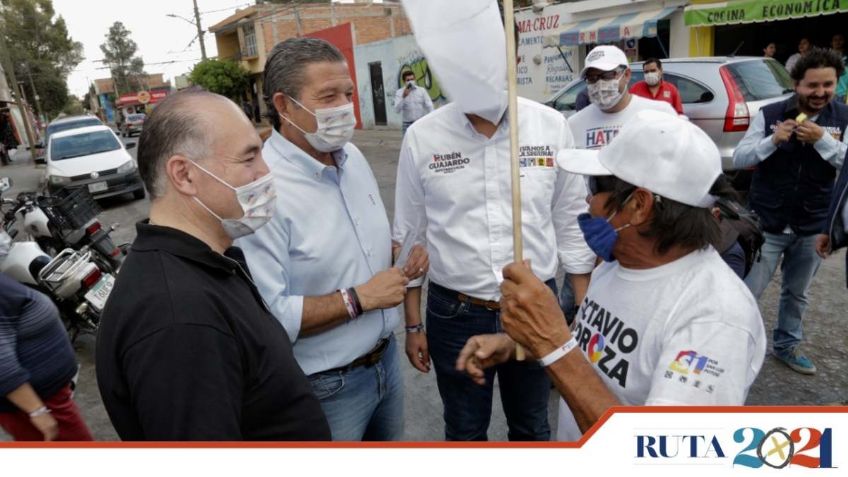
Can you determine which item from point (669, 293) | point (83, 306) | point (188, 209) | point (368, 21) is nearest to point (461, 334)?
point (669, 293)

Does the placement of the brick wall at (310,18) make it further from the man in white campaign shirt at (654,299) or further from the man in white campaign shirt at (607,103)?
the man in white campaign shirt at (654,299)

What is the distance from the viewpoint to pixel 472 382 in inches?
94.5

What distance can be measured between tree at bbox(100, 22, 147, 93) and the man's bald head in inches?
3490

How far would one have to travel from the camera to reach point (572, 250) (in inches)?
98.0

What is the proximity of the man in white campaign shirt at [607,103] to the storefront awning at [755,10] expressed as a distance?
8.25 m

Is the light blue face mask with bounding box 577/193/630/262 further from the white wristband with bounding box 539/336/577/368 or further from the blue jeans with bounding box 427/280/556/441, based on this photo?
the blue jeans with bounding box 427/280/556/441

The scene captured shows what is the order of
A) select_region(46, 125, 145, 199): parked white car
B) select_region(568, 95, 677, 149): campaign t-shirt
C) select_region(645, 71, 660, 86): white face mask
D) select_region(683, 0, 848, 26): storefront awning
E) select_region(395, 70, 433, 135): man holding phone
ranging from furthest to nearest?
select_region(395, 70, 433, 135): man holding phone
select_region(46, 125, 145, 199): parked white car
select_region(683, 0, 848, 26): storefront awning
select_region(645, 71, 660, 86): white face mask
select_region(568, 95, 677, 149): campaign t-shirt

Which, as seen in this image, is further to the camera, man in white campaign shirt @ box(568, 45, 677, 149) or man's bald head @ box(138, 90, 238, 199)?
man in white campaign shirt @ box(568, 45, 677, 149)

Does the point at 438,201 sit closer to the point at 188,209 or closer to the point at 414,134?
the point at 414,134

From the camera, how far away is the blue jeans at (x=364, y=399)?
202 cm

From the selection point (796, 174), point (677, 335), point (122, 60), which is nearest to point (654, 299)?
point (677, 335)

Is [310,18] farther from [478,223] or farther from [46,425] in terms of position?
[478,223]

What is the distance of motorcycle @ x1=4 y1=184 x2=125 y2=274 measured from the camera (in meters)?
5.50

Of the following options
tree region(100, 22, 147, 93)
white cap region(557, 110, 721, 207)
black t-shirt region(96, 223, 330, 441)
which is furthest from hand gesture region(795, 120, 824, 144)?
tree region(100, 22, 147, 93)
